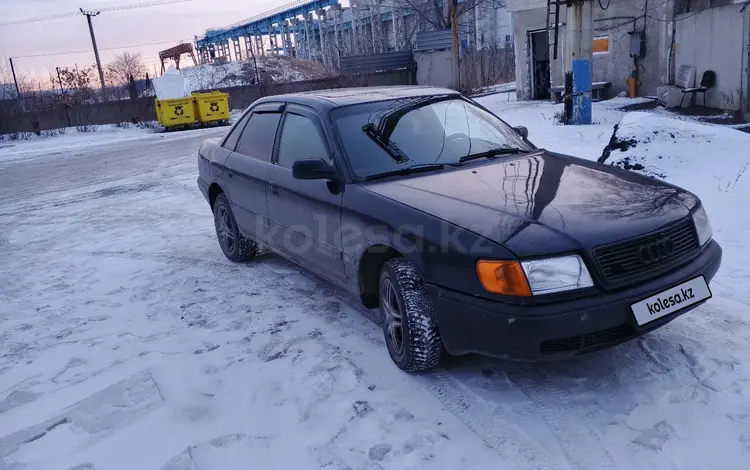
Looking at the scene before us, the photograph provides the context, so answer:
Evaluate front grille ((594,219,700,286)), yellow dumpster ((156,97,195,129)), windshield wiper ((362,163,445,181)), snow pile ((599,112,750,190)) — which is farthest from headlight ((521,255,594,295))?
yellow dumpster ((156,97,195,129))

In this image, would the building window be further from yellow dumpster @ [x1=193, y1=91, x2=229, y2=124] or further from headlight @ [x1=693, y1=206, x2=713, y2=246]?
headlight @ [x1=693, y1=206, x2=713, y2=246]

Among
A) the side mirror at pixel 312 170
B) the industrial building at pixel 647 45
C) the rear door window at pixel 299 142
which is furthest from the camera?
the industrial building at pixel 647 45

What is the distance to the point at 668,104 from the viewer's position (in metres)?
14.0

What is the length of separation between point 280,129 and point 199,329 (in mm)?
1605

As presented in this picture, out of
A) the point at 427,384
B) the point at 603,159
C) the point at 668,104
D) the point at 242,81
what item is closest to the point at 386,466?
the point at 427,384

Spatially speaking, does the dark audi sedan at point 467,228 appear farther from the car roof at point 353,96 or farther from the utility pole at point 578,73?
the utility pole at point 578,73

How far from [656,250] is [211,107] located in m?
21.8

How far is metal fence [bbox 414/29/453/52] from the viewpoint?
28328 millimetres

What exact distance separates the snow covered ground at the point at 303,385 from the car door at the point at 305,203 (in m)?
0.45

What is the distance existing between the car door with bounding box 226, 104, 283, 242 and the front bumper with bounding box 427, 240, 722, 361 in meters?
2.27

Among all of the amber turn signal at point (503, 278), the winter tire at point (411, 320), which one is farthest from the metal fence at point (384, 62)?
the amber turn signal at point (503, 278)

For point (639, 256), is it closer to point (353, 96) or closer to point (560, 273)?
point (560, 273)

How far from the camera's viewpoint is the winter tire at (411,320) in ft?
9.99

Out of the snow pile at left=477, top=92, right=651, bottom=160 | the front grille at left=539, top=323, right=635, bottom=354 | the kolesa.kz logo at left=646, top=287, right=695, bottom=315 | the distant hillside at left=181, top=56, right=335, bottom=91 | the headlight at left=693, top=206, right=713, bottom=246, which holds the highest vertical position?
the distant hillside at left=181, top=56, right=335, bottom=91
